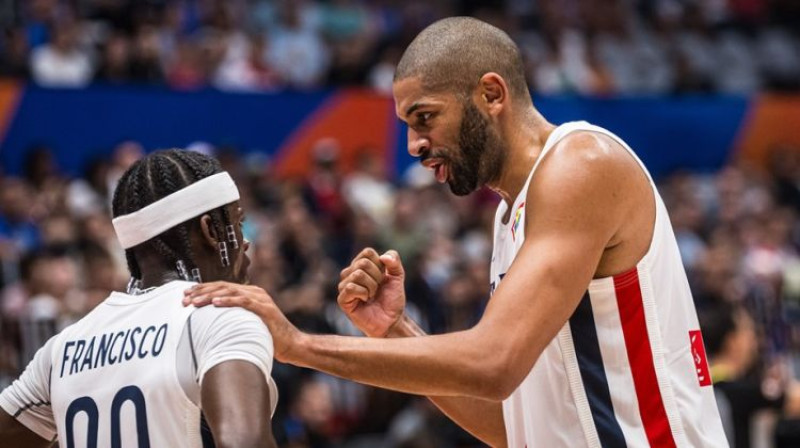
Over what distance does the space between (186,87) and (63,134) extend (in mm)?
1562

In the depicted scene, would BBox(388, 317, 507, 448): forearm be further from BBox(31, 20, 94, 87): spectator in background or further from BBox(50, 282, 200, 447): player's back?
BBox(31, 20, 94, 87): spectator in background

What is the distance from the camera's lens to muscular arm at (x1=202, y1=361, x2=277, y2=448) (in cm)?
349

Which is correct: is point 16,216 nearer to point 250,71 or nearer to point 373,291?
point 250,71

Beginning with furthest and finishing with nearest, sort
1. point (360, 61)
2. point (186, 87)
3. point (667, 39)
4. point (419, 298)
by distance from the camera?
point (667, 39)
point (360, 61)
point (186, 87)
point (419, 298)

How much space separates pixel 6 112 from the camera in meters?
13.1

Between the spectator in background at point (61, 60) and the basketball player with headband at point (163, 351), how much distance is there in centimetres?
1018

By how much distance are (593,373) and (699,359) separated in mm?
419

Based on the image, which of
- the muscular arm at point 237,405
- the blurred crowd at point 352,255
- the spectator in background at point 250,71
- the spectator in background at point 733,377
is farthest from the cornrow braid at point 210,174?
the spectator in background at point 250,71

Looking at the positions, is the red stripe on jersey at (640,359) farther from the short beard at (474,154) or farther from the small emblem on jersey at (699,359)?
the short beard at (474,154)

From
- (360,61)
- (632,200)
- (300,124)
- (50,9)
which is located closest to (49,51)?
(50,9)

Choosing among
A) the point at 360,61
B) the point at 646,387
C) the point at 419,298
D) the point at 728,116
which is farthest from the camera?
the point at 728,116

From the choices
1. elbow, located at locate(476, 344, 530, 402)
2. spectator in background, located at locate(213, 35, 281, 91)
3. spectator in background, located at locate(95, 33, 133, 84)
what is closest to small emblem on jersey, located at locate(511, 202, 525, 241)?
elbow, located at locate(476, 344, 530, 402)

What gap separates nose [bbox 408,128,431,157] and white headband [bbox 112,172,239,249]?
830 mm

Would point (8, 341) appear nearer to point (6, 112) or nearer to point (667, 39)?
point (6, 112)
